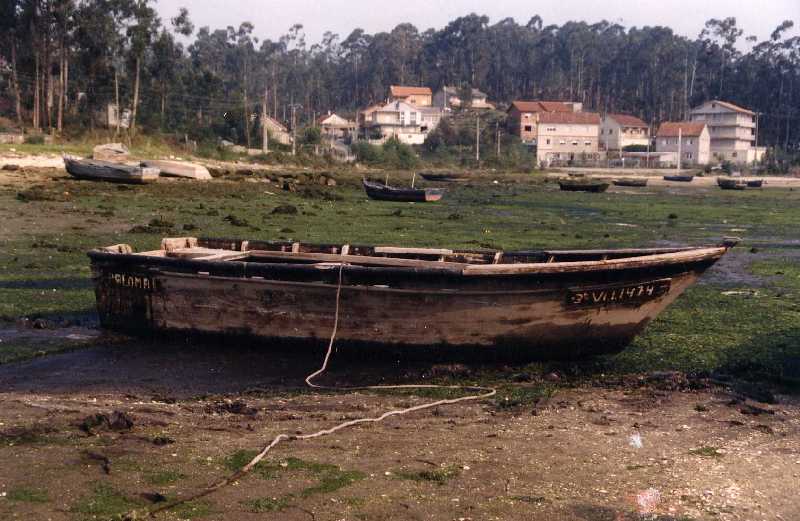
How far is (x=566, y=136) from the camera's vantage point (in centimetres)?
10906

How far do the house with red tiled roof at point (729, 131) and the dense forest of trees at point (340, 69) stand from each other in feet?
26.5

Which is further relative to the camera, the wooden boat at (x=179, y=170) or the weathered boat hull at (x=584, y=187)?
A: the weathered boat hull at (x=584, y=187)

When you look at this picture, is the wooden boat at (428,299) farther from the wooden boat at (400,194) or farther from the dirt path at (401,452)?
the wooden boat at (400,194)


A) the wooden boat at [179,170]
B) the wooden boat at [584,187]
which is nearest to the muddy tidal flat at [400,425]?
the wooden boat at [179,170]

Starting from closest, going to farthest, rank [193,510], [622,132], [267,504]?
[193,510]
[267,504]
[622,132]

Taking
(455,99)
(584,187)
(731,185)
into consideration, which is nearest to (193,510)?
(584,187)

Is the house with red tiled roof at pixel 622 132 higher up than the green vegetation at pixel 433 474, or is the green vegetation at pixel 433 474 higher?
the house with red tiled roof at pixel 622 132

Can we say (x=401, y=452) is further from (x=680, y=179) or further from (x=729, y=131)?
(x=729, y=131)

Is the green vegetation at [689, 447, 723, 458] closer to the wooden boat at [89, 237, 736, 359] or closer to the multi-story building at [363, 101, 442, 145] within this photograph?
the wooden boat at [89, 237, 736, 359]

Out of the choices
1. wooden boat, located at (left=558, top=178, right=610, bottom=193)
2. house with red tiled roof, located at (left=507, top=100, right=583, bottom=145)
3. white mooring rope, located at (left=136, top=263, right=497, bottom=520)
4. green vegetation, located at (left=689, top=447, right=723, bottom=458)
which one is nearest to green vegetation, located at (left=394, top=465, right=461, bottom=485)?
white mooring rope, located at (left=136, top=263, right=497, bottom=520)

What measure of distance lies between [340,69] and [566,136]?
5616cm

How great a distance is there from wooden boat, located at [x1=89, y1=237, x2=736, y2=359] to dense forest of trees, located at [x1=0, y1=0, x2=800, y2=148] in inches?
2022

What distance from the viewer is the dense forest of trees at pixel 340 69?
6006 cm

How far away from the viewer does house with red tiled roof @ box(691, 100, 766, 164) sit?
356 feet
